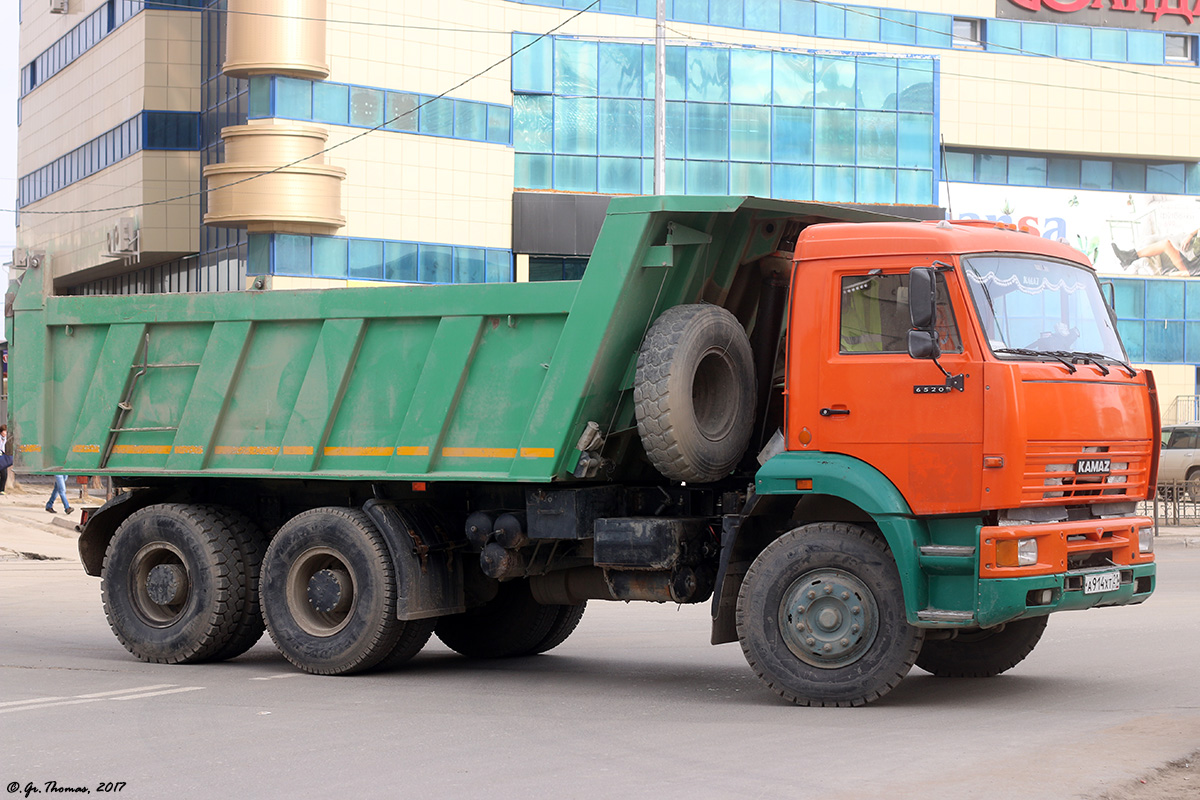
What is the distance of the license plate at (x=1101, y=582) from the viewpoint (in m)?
8.60

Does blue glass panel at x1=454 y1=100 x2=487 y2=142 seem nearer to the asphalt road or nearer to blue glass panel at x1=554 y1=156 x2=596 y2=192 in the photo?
blue glass panel at x1=554 y1=156 x2=596 y2=192

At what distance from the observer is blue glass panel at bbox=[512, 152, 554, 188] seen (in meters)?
45.8

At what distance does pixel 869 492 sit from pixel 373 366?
12.4 ft

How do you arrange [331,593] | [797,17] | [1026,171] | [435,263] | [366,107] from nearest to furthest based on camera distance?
[331,593], [366,107], [435,263], [797,17], [1026,171]

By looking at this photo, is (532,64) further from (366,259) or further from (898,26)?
(898,26)

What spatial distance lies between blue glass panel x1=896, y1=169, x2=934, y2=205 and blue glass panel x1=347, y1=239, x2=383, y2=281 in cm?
1745

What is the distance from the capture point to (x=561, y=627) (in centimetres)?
1188

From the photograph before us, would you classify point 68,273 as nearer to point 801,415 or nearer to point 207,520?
point 207,520

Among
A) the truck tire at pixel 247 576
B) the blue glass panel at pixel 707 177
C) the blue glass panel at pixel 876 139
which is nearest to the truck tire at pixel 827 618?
the truck tire at pixel 247 576

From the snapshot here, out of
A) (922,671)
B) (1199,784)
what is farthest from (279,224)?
(1199,784)

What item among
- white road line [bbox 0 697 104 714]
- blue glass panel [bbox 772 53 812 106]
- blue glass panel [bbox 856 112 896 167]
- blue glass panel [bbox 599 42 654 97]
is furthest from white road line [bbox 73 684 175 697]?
blue glass panel [bbox 856 112 896 167]

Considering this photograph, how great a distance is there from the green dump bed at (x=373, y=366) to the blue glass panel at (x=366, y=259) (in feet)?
99.6

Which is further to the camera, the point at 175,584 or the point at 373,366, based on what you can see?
the point at 175,584

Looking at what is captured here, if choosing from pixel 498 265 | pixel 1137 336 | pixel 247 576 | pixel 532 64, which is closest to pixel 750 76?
pixel 532 64
